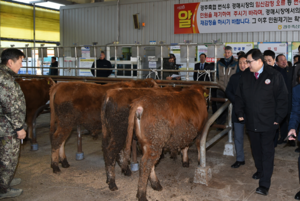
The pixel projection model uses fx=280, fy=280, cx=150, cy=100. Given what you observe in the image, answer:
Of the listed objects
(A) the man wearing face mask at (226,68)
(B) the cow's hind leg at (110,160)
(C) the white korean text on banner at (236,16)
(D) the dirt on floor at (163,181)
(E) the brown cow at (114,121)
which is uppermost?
(C) the white korean text on banner at (236,16)

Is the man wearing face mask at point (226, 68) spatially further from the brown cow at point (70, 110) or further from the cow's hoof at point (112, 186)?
the cow's hoof at point (112, 186)

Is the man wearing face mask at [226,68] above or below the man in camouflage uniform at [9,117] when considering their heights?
above

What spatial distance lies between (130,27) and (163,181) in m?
10.6

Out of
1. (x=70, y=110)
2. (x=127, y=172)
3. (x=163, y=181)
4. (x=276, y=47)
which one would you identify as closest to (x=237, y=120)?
(x=163, y=181)

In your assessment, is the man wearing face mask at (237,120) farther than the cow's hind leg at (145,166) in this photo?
Yes

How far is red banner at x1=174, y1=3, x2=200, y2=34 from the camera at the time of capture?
12.1m

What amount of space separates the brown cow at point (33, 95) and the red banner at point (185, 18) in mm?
7299

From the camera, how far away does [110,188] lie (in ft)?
13.1

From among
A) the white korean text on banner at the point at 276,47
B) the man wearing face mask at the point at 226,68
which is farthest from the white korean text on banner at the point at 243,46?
the man wearing face mask at the point at 226,68

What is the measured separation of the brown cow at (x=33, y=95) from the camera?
6.57 m

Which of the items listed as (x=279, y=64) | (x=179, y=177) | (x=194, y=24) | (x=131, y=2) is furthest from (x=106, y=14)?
(x=179, y=177)

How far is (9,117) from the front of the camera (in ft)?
11.6

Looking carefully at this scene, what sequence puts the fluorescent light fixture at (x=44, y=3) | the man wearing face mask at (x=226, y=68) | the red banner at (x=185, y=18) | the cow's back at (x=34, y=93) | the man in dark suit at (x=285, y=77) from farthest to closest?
the fluorescent light fixture at (x=44, y=3) → the red banner at (x=185, y=18) → the cow's back at (x=34, y=93) → the man wearing face mask at (x=226, y=68) → the man in dark suit at (x=285, y=77)

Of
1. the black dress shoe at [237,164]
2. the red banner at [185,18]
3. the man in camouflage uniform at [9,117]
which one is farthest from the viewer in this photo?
the red banner at [185,18]
